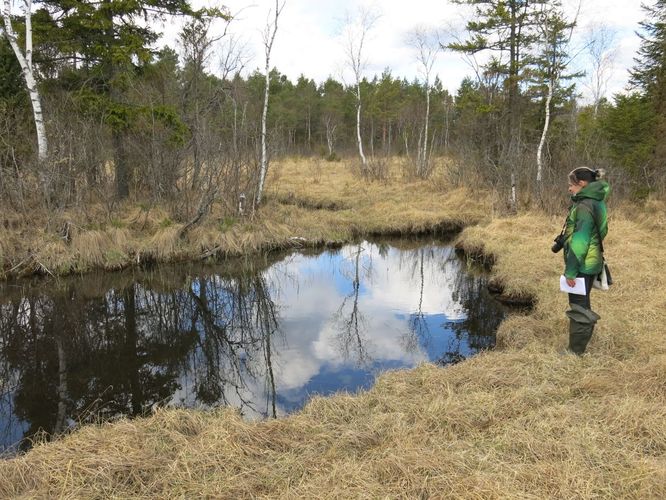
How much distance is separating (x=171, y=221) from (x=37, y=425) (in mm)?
7537

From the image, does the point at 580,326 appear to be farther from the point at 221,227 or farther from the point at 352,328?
the point at 221,227

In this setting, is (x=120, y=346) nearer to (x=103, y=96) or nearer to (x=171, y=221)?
(x=171, y=221)

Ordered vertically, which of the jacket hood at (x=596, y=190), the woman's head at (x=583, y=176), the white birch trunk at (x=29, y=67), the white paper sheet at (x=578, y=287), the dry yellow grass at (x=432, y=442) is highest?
the white birch trunk at (x=29, y=67)

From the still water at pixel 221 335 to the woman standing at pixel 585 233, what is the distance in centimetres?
220

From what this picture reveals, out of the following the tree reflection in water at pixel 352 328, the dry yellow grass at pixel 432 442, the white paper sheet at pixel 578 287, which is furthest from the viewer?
the tree reflection in water at pixel 352 328

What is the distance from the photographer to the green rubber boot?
4.81m

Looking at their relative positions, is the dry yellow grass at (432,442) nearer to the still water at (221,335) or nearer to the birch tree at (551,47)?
the still water at (221,335)

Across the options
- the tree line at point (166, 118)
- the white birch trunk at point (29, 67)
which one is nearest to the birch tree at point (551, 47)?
the tree line at point (166, 118)

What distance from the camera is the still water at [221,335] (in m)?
5.70

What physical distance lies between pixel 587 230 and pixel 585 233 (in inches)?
1.3

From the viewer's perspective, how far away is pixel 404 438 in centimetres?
361

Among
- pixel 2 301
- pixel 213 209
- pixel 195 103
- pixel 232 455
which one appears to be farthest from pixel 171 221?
pixel 232 455

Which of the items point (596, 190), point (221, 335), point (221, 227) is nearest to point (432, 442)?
point (596, 190)

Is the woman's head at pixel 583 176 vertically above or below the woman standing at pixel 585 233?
above
